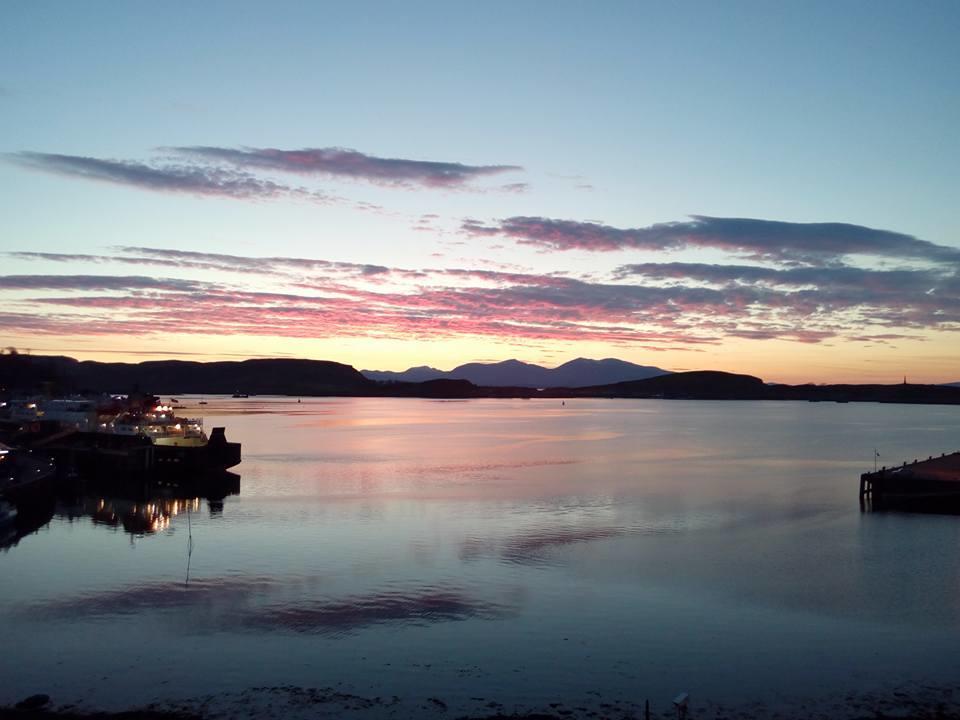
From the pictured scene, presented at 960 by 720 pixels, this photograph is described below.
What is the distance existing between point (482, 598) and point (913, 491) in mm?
30275

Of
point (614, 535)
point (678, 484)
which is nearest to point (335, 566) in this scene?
point (614, 535)

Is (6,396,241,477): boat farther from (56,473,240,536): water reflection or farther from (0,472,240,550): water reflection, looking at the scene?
(56,473,240,536): water reflection

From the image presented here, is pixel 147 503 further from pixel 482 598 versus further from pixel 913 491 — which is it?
pixel 913 491

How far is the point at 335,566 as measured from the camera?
82.4ft

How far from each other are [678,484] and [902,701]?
3578 centimetres

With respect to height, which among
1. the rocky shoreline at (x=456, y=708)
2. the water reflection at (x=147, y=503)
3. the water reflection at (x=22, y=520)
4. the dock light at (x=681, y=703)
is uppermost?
the dock light at (x=681, y=703)

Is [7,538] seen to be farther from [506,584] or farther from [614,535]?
[614,535]

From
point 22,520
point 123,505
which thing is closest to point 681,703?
point 22,520

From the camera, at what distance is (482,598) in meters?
21.4

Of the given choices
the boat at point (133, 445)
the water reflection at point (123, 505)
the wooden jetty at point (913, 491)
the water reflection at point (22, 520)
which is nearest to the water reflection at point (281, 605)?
the water reflection at point (22, 520)

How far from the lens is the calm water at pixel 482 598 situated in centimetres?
1556

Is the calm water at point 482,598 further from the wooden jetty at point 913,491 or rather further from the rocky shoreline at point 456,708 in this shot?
the wooden jetty at point 913,491

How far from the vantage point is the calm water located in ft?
51.1

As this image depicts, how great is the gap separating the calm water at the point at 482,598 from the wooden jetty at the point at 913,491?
183 cm
